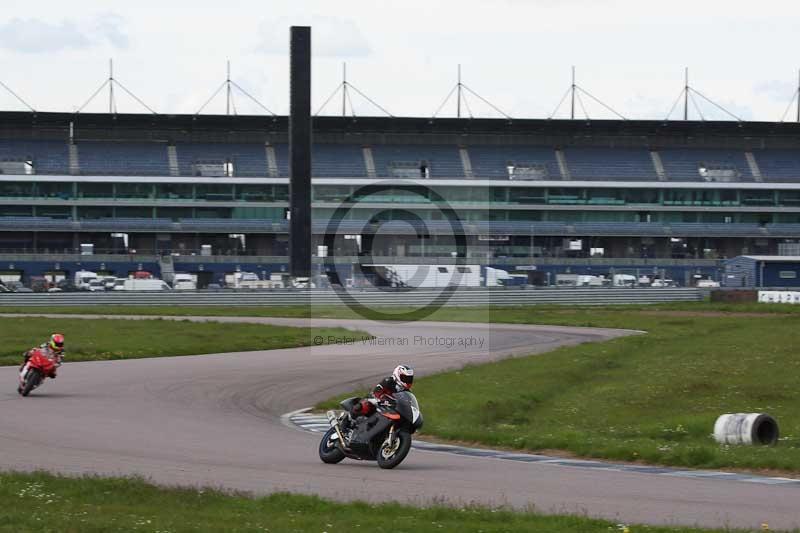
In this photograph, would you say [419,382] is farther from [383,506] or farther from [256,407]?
[383,506]

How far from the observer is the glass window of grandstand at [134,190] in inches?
3777

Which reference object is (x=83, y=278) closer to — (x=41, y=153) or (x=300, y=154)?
(x=41, y=153)

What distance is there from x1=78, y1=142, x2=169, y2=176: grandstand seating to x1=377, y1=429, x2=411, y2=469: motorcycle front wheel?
8386 cm

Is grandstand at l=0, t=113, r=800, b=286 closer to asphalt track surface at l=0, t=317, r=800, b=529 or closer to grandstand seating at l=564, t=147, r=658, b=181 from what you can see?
grandstand seating at l=564, t=147, r=658, b=181

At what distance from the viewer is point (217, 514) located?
41.0ft

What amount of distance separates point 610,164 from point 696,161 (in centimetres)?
823

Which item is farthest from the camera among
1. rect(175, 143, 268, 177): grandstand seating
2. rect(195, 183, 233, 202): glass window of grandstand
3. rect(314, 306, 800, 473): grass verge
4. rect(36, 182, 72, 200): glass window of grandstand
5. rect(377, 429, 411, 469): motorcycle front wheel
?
rect(175, 143, 268, 177): grandstand seating

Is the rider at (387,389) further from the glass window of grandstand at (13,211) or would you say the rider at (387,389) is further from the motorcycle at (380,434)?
the glass window of grandstand at (13,211)

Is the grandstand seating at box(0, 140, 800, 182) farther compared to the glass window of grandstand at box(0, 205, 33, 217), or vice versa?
the grandstand seating at box(0, 140, 800, 182)

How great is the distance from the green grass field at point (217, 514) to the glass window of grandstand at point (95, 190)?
276ft

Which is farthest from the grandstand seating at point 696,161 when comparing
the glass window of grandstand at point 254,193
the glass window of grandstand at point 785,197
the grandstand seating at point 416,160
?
the glass window of grandstand at point 254,193

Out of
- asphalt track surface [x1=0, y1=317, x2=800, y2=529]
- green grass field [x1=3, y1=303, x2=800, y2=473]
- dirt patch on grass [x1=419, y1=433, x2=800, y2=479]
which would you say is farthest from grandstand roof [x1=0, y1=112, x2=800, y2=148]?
dirt patch on grass [x1=419, y1=433, x2=800, y2=479]

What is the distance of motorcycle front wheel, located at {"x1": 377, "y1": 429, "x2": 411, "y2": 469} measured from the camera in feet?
54.8

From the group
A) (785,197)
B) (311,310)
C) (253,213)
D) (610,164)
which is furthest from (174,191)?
(785,197)
